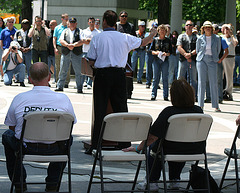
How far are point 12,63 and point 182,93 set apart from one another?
1348cm

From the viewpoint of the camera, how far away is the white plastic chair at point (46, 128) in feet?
21.0

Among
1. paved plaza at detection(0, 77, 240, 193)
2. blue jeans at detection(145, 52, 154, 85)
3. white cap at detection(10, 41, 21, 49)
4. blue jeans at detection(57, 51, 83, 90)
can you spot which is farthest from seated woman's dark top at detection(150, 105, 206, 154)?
blue jeans at detection(145, 52, 154, 85)

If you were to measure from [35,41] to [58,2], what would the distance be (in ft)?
19.0

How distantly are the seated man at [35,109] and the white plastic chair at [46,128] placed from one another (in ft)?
0.87

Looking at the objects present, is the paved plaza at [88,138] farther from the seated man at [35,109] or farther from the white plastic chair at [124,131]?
the white plastic chair at [124,131]

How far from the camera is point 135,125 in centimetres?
659

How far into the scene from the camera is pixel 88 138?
11.0 m

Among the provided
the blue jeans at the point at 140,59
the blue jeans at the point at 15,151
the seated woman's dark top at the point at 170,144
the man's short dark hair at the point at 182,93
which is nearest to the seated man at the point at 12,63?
the blue jeans at the point at 140,59

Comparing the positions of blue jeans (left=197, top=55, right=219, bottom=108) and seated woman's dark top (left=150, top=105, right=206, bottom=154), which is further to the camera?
blue jeans (left=197, top=55, right=219, bottom=108)

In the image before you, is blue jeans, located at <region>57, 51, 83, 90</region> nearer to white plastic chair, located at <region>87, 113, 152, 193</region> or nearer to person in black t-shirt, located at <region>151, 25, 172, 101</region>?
person in black t-shirt, located at <region>151, 25, 172, 101</region>

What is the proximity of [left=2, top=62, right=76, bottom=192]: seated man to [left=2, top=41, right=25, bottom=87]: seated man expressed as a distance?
42.7 feet

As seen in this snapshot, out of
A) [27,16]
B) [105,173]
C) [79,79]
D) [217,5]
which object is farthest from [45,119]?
[217,5]

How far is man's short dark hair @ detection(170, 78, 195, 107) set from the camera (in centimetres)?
705

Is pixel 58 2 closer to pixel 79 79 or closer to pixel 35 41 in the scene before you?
pixel 35 41
